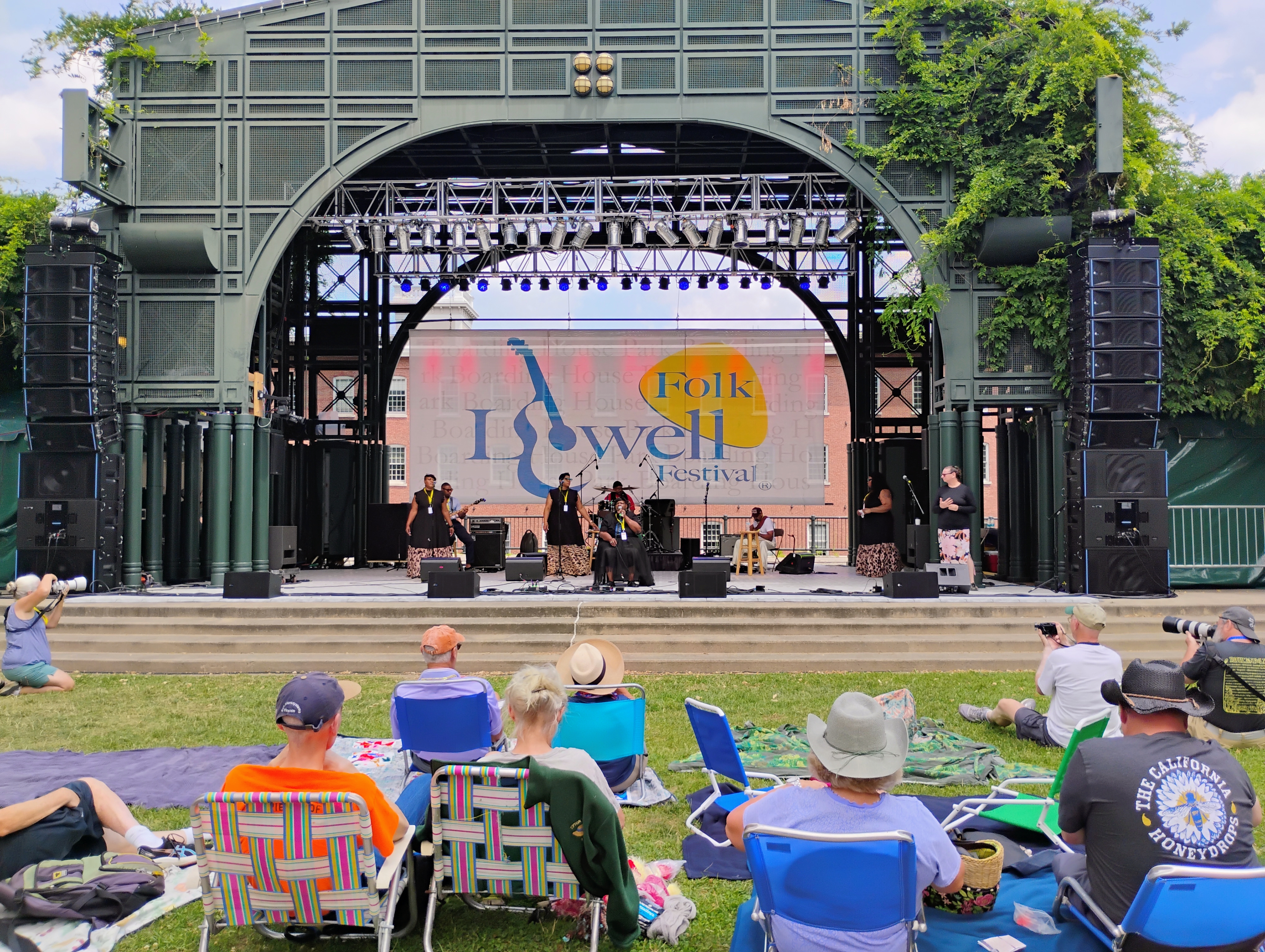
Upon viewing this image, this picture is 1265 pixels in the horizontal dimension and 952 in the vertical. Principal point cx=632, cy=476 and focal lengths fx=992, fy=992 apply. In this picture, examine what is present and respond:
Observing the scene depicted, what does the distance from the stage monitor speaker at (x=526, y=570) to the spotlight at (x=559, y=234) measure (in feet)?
13.6

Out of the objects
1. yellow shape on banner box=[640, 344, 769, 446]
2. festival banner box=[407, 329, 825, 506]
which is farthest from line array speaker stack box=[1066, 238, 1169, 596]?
festival banner box=[407, 329, 825, 506]

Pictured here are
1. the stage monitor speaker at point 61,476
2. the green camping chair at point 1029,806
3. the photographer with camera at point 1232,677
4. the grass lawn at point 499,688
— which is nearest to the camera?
the grass lawn at point 499,688

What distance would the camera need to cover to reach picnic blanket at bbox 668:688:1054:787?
501cm

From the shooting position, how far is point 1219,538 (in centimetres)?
1186

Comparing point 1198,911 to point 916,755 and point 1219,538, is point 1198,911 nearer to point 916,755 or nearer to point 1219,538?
point 916,755

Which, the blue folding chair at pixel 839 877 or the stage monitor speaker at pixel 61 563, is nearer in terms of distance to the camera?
the blue folding chair at pixel 839 877

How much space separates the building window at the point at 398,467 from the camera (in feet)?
87.9

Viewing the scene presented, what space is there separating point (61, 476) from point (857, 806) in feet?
35.1

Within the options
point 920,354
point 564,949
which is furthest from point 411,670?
point 920,354

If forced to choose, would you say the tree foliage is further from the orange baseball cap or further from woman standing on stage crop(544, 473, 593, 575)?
the orange baseball cap

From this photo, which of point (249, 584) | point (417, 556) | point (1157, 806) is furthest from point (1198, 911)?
point (417, 556)

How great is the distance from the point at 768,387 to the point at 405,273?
19.8ft

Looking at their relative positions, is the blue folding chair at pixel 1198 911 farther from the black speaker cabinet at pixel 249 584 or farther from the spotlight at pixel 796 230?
the spotlight at pixel 796 230

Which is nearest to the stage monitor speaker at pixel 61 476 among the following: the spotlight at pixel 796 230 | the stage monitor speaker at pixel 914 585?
the stage monitor speaker at pixel 914 585
